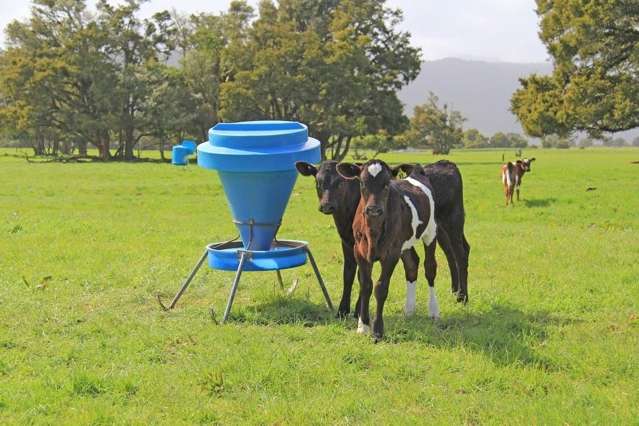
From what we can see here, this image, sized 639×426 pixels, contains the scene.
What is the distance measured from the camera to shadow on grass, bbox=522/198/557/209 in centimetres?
1986

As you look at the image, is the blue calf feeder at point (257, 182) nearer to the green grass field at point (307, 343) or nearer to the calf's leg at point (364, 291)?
the green grass field at point (307, 343)

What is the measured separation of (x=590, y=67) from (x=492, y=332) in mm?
31333

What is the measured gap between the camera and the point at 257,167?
7.62 metres

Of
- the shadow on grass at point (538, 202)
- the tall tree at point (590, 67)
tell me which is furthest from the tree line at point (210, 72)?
the shadow on grass at point (538, 202)

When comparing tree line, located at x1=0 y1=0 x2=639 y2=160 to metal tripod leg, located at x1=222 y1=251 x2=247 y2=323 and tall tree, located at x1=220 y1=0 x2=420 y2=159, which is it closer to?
tall tree, located at x1=220 y1=0 x2=420 y2=159

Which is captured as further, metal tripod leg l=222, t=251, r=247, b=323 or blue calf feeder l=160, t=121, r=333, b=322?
blue calf feeder l=160, t=121, r=333, b=322

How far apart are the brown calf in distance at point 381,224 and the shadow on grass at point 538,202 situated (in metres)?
13.0

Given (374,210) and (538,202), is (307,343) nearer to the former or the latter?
(374,210)

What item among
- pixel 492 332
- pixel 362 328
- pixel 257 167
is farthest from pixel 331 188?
pixel 492 332

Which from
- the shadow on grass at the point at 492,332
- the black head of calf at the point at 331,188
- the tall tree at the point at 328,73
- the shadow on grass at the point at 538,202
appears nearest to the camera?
the shadow on grass at the point at 492,332

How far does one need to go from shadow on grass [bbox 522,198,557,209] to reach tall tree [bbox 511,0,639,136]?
1456cm

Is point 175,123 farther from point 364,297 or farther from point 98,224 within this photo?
point 364,297

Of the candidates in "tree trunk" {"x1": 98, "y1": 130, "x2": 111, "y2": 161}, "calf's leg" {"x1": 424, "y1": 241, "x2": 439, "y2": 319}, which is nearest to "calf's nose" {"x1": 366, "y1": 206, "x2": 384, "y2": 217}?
"calf's leg" {"x1": 424, "y1": 241, "x2": 439, "y2": 319}

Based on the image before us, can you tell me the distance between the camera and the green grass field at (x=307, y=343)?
5.14m
